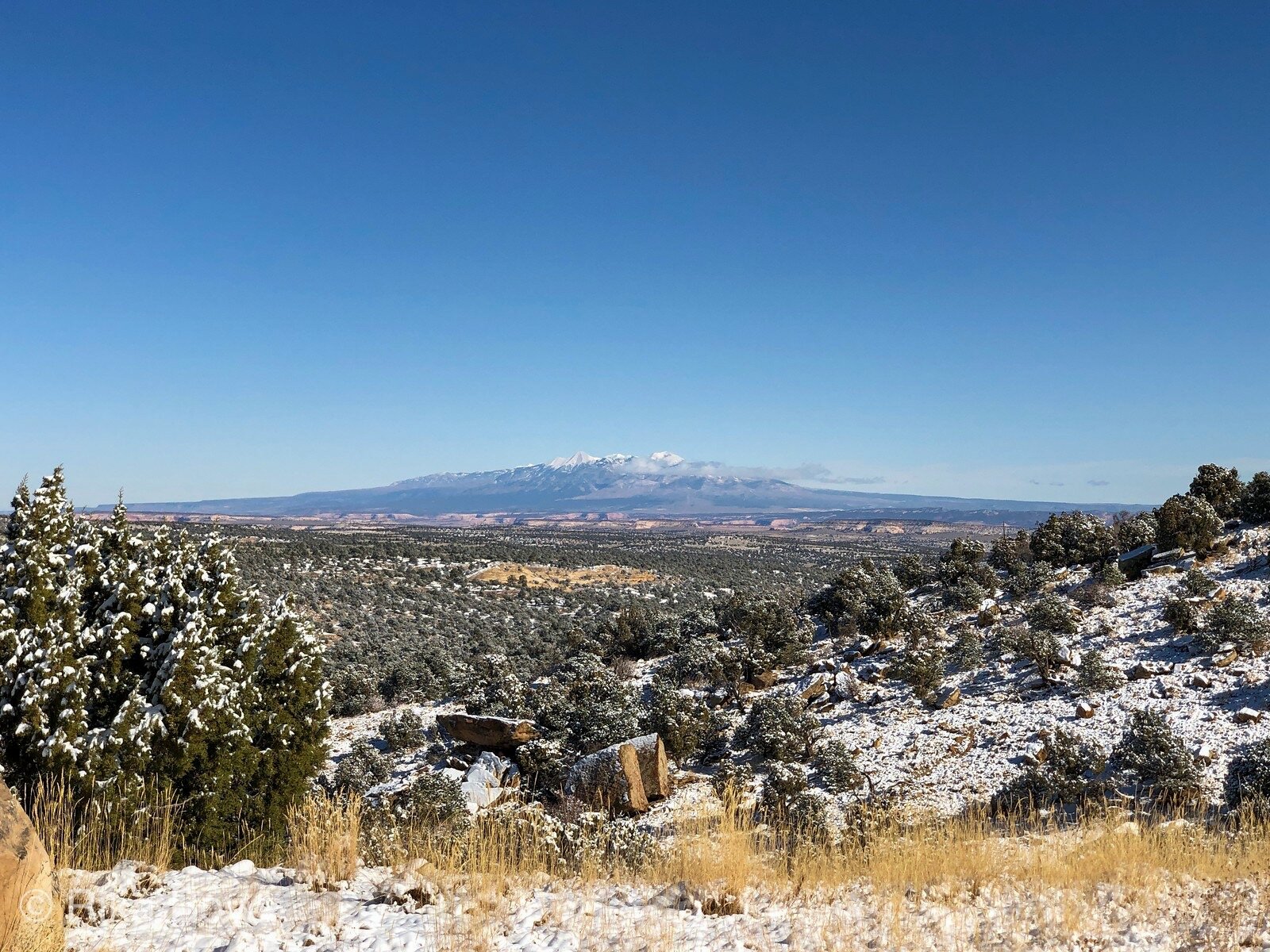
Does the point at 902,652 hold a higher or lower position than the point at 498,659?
higher

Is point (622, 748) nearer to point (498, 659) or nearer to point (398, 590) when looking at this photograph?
point (498, 659)

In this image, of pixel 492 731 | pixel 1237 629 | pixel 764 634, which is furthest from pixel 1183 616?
pixel 492 731

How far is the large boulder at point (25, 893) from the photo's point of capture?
433cm

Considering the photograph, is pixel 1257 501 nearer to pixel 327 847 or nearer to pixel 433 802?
pixel 433 802

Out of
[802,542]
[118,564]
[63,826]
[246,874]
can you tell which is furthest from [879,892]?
[802,542]

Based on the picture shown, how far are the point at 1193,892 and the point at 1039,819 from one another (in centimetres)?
498

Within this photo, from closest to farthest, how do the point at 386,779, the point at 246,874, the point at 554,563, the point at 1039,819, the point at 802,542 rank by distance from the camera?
the point at 246,874 < the point at 1039,819 < the point at 386,779 < the point at 554,563 < the point at 802,542

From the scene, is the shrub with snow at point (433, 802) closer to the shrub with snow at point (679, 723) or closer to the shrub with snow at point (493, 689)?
the shrub with snow at point (493, 689)

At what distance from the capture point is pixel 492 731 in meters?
16.6

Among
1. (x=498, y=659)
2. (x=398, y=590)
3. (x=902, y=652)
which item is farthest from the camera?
(x=398, y=590)

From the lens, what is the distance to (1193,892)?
5.47m

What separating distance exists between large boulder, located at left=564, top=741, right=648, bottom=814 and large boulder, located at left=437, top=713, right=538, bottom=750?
2874 millimetres

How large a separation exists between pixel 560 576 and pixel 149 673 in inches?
1848

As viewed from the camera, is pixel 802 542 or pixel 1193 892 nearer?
pixel 1193 892
